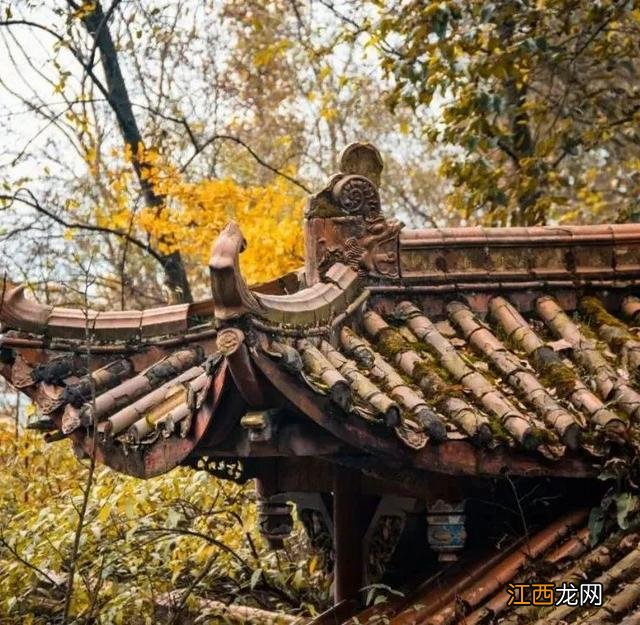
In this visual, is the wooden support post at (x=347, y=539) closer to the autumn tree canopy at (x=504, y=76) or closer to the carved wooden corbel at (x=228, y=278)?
the carved wooden corbel at (x=228, y=278)

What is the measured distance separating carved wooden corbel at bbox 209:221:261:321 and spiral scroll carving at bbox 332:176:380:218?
1.36m

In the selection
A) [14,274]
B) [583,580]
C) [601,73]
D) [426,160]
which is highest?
[426,160]

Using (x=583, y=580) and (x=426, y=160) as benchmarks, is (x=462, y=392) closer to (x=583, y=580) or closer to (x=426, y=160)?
(x=583, y=580)

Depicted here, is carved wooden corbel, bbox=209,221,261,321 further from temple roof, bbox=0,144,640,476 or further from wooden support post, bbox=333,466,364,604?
wooden support post, bbox=333,466,364,604

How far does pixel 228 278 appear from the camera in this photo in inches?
152

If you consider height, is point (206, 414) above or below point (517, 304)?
below

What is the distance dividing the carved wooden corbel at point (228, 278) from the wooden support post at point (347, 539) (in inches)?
72.5

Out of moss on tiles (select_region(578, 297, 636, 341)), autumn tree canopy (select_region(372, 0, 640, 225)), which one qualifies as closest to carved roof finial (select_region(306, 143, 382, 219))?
moss on tiles (select_region(578, 297, 636, 341))

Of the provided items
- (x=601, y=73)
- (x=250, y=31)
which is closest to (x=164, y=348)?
(x=601, y=73)

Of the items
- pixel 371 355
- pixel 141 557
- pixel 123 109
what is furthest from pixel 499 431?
pixel 123 109

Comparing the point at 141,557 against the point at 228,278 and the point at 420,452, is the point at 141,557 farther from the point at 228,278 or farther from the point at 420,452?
the point at 228,278

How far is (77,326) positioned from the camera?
5.59 m

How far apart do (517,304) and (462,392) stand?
3.14 ft

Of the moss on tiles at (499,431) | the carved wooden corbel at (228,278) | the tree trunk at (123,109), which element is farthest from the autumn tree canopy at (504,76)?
the carved wooden corbel at (228,278)
